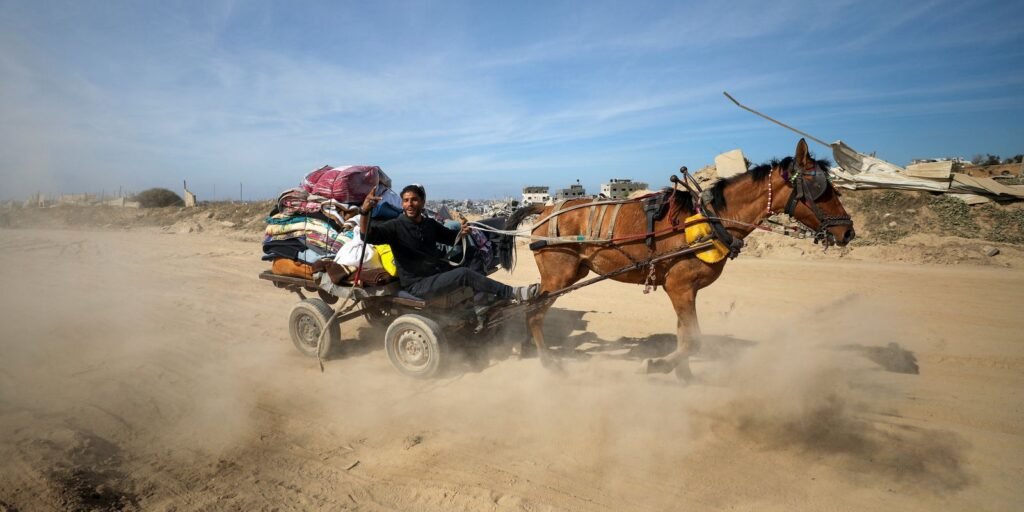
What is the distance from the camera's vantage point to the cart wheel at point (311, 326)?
219 inches

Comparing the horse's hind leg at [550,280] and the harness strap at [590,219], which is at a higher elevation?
the harness strap at [590,219]

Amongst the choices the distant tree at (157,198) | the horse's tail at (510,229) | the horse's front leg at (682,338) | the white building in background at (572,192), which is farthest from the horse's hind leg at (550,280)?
the distant tree at (157,198)

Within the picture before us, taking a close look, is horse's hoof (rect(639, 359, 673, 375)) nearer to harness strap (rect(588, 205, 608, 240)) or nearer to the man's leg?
harness strap (rect(588, 205, 608, 240))

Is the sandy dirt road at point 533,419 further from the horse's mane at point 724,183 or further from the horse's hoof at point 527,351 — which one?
the horse's mane at point 724,183

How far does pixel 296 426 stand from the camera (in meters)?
4.06

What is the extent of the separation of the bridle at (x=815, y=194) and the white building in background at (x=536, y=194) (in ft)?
81.7

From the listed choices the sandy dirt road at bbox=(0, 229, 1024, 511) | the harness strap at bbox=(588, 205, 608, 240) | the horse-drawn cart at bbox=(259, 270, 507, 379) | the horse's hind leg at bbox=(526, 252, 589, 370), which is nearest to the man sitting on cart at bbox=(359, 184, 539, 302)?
the horse-drawn cart at bbox=(259, 270, 507, 379)

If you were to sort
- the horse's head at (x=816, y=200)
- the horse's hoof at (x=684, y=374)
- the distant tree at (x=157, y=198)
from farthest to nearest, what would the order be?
the distant tree at (x=157, y=198) → the horse's hoof at (x=684, y=374) → the horse's head at (x=816, y=200)

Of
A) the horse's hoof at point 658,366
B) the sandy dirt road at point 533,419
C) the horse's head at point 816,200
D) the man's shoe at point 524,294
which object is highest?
the horse's head at point 816,200

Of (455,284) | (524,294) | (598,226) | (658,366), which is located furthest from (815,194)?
(455,284)

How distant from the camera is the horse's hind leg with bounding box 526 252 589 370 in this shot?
526 cm

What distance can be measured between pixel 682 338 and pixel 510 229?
2.48 m

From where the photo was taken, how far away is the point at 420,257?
5227mm

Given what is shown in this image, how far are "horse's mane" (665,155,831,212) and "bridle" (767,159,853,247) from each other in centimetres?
10
